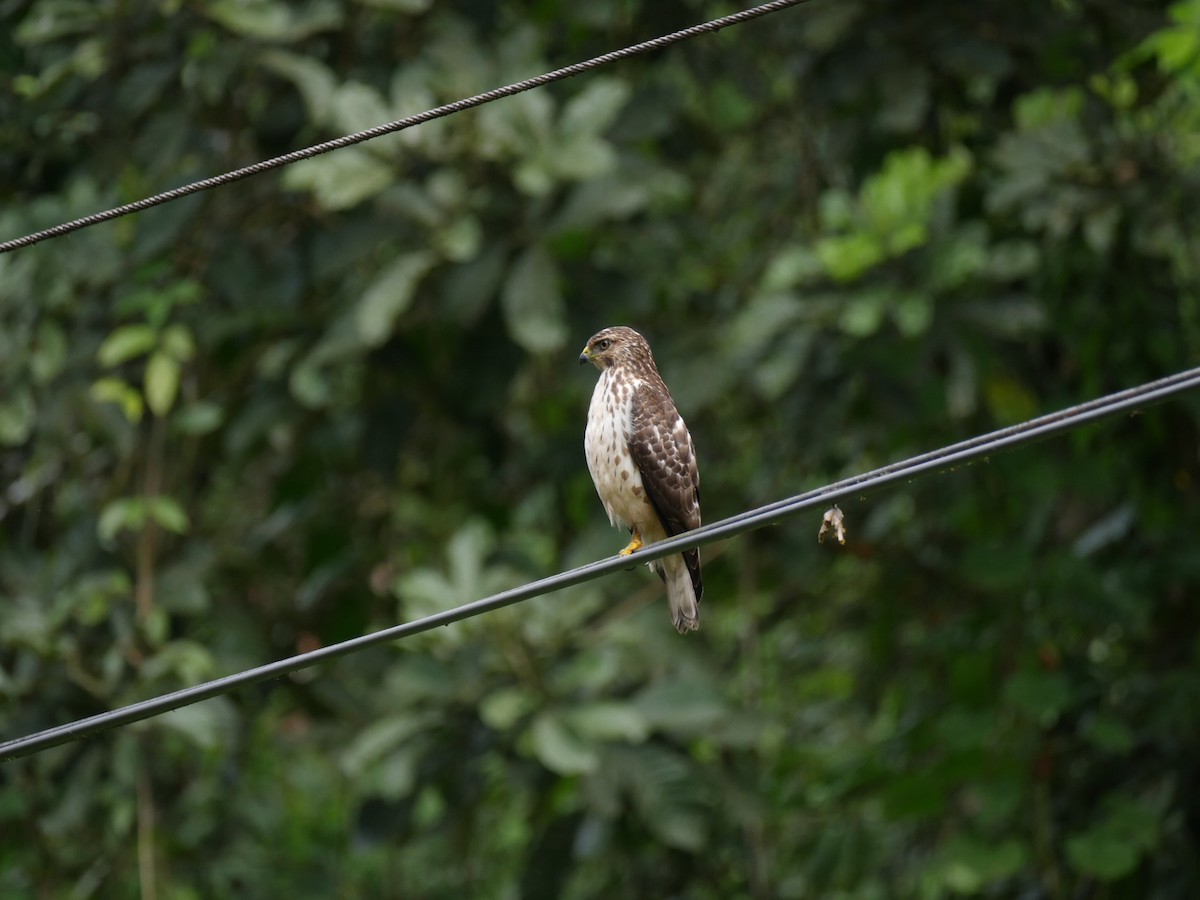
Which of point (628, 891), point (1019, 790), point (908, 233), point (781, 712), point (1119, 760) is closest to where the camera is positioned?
point (908, 233)

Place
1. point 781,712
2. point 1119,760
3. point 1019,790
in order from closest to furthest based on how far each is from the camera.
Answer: point 1019,790
point 1119,760
point 781,712

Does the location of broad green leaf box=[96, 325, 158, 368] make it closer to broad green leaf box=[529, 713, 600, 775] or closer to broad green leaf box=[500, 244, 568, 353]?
broad green leaf box=[500, 244, 568, 353]

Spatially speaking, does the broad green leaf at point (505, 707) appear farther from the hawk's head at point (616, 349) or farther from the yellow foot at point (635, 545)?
the hawk's head at point (616, 349)

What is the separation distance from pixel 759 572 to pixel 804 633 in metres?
1.75

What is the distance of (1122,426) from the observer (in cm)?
928

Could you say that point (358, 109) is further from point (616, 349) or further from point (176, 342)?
point (616, 349)

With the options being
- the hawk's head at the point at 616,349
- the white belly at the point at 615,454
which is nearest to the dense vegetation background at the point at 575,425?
the hawk's head at the point at 616,349

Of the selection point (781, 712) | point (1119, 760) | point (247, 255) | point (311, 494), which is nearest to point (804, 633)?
point (781, 712)

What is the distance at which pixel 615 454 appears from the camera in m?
6.65

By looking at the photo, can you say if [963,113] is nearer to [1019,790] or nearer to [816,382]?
[816,382]

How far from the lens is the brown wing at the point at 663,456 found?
6.60 m

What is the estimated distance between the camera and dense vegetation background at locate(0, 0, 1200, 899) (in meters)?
8.18

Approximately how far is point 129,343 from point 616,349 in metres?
2.46

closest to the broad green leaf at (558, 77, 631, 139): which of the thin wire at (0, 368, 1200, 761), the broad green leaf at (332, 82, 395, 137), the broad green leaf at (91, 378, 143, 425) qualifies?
the broad green leaf at (332, 82, 395, 137)
